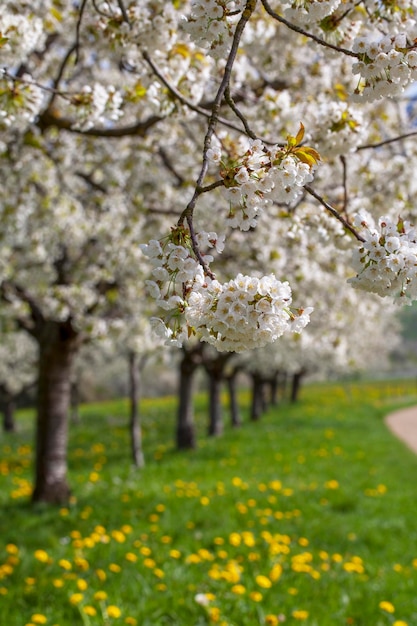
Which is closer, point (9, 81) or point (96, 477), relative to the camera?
point (9, 81)

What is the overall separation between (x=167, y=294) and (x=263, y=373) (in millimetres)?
20999

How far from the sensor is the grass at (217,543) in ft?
14.0

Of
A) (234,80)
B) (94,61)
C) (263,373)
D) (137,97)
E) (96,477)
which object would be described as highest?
(94,61)

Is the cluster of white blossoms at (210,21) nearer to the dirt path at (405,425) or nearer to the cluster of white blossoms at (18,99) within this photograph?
the cluster of white blossoms at (18,99)

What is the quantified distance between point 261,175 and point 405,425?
20.1 metres

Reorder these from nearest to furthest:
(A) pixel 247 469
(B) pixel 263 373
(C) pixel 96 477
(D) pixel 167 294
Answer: (D) pixel 167 294 → (C) pixel 96 477 → (A) pixel 247 469 → (B) pixel 263 373

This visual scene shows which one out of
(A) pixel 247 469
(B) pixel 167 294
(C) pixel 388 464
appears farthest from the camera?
(C) pixel 388 464

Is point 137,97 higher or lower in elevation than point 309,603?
higher

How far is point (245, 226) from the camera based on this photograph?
1623mm

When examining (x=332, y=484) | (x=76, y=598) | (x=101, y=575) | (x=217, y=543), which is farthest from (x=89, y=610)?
(x=332, y=484)

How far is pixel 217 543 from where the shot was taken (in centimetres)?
567

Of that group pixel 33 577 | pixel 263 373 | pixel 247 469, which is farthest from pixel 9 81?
pixel 263 373

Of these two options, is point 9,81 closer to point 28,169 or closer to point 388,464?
point 28,169

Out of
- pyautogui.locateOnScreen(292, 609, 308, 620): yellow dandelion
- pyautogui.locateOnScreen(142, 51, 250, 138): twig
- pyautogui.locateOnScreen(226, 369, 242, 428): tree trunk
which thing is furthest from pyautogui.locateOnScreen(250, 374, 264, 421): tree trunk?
pyautogui.locateOnScreen(142, 51, 250, 138): twig
